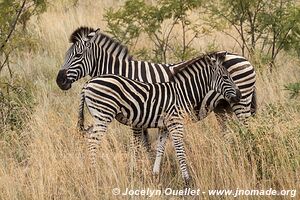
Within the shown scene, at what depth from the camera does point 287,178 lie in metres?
5.34

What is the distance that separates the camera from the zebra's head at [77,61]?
23.1 feet

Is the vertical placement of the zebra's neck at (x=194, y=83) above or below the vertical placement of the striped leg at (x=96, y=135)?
above

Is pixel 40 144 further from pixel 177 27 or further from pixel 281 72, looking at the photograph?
pixel 177 27

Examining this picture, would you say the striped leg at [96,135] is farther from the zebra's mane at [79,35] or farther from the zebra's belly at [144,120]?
the zebra's mane at [79,35]

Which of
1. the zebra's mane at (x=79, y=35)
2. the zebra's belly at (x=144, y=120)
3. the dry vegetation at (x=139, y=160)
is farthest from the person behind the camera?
the zebra's mane at (x=79, y=35)

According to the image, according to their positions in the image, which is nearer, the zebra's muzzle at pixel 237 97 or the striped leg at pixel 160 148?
the striped leg at pixel 160 148

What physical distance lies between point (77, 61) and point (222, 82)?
1.92 meters

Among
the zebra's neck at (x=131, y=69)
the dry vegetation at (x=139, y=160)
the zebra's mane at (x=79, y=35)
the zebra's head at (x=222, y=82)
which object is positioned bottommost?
the dry vegetation at (x=139, y=160)

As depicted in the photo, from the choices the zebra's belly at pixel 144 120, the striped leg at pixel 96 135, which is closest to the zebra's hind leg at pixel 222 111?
the zebra's belly at pixel 144 120

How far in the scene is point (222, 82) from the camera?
648 cm

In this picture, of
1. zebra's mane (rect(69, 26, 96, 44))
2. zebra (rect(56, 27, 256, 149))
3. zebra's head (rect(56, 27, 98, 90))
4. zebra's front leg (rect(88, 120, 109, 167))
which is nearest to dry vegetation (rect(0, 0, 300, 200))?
zebra's front leg (rect(88, 120, 109, 167))

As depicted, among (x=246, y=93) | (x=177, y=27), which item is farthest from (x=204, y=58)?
(x=177, y=27)

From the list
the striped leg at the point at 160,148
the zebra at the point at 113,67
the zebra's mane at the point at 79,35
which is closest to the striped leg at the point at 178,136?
the striped leg at the point at 160,148

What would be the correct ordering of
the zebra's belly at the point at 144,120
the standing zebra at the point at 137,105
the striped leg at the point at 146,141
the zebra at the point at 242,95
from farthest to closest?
the zebra at the point at 242,95, the striped leg at the point at 146,141, the zebra's belly at the point at 144,120, the standing zebra at the point at 137,105
